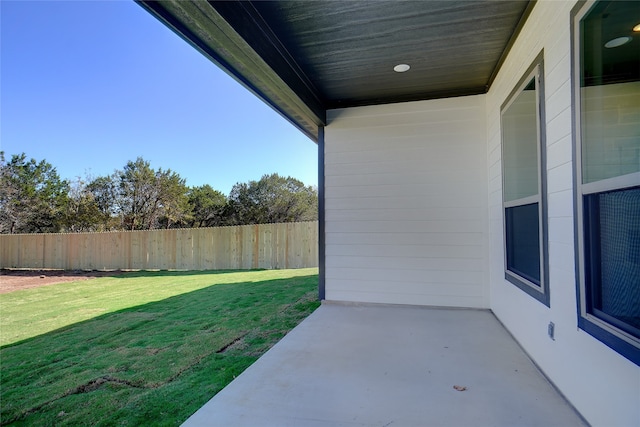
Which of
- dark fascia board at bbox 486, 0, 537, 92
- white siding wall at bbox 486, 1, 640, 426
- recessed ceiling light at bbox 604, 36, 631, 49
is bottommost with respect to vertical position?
white siding wall at bbox 486, 1, 640, 426

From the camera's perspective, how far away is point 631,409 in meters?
1.30

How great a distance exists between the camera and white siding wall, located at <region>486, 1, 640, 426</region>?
4.65ft

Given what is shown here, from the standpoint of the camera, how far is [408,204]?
421 cm

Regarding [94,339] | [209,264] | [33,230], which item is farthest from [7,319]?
[33,230]

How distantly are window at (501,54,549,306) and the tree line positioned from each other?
11.9 meters

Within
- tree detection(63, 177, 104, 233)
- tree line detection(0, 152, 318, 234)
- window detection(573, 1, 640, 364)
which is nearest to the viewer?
window detection(573, 1, 640, 364)

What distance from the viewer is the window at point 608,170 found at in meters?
1.33

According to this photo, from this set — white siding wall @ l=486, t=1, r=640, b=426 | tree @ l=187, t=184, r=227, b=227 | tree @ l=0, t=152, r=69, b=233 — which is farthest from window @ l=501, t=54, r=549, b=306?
tree @ l=0, t=152, r=69, b=233

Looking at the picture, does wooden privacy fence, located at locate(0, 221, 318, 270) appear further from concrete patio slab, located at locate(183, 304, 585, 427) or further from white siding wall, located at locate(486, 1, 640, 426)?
white siding wall, located at locate(486, 1, 640, 426)

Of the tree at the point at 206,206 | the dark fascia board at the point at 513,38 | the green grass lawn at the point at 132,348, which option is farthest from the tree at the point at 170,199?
the dark fascia board at the point at 513,38

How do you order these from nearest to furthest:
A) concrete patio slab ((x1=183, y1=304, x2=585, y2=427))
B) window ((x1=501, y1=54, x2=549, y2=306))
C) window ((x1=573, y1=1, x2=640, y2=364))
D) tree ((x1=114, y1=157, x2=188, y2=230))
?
1. window ((x1=573, y1=1, x2=640, y2=364))
2. concrete patio slab ((x1=183, y1=304, x2=585, y2=427))
3. window ((x1=501, y1=54, x2=549, y2=306))
4. tree ((x1=114, y1=157, x2=188, y2=230))

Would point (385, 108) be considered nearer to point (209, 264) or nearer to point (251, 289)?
point (251, 289)

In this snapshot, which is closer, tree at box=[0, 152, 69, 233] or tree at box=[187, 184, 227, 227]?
tree at box=[0, 152, 69, 233]

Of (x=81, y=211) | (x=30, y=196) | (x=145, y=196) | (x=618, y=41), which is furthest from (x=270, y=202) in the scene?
(x=618, y=41)
